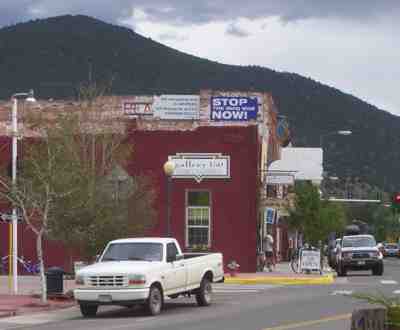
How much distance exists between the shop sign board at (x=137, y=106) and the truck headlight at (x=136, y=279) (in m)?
21.8

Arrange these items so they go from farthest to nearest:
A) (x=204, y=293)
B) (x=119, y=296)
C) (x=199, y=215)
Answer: (x=199, y=215) → (x=204, y=293) → (x=119, y=296)

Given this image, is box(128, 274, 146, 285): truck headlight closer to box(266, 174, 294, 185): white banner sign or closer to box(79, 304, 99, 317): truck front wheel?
box(79, 304, 99, 317): truck front wheel

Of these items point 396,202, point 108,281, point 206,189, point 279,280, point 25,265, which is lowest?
point 279,280

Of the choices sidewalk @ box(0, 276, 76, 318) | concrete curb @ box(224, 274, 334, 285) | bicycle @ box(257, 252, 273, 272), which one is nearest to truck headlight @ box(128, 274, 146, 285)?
sidewalk @ box(0, 276, 76, 318)

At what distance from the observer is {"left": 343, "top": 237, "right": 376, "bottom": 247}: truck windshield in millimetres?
45312

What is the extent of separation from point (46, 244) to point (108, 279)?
20.4 meters

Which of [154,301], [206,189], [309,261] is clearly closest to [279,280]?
[309,261]

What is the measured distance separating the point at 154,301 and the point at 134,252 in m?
1.50

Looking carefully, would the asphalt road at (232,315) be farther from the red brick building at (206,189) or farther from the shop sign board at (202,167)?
the shop sign board at (202,167)

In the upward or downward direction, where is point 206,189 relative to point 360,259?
upward

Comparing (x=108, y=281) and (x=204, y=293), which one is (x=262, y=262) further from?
(x=108, y=281)

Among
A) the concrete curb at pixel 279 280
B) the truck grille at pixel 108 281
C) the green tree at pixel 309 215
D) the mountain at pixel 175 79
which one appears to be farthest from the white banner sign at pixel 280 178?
the mountain at pixel 175 79

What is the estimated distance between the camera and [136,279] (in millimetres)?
22656

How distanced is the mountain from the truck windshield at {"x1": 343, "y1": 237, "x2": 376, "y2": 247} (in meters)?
50.3
